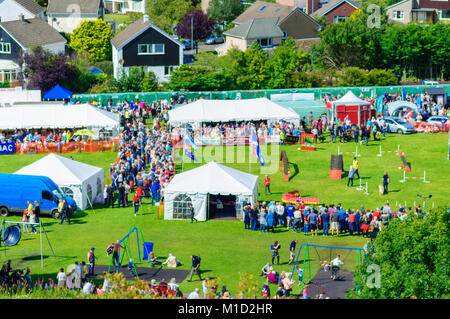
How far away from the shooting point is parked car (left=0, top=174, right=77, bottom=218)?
33.7m

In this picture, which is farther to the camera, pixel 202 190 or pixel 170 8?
pixel 170 8

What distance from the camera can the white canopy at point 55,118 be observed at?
49000mm

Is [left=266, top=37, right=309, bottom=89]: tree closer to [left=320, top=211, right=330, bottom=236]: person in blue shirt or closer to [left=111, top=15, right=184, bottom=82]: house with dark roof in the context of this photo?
[left=111, top=15, right=184, bottom=82]: house with dark roof

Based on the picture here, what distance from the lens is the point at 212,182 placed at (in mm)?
33344

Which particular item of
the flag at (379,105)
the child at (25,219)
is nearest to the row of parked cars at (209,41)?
the flag at (379,105)

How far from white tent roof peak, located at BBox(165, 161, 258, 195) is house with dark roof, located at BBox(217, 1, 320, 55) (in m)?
55.9

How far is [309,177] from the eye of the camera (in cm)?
4094

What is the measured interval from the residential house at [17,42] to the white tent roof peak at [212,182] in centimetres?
3941

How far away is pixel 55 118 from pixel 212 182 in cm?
1981

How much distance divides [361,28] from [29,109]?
139 ft

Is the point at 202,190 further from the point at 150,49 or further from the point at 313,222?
the point at 150,49

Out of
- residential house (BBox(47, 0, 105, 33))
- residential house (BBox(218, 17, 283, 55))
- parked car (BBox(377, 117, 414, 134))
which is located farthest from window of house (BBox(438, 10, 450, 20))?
parked car (BBox(377, 117, 414, 134))

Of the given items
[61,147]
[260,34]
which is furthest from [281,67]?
[61,147]

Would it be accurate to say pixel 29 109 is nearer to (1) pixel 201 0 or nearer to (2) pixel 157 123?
(2) pixel 157 123
